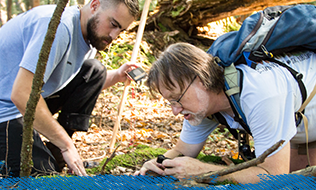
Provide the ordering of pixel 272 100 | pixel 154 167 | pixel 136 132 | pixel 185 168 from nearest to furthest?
pixel 272 100
pixel 185 168
pixel 154 167
pixel 136 132

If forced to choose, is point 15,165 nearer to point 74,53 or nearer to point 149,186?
point 74,53

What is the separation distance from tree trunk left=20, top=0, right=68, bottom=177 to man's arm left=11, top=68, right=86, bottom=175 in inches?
37.7

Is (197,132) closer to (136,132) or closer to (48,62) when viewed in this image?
(48,62)

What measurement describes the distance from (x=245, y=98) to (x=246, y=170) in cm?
54

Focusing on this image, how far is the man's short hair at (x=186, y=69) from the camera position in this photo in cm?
204

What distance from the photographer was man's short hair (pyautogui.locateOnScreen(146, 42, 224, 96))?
2.04 meters

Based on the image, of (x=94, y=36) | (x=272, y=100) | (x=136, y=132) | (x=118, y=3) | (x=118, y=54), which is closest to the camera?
(x=272, y=100)

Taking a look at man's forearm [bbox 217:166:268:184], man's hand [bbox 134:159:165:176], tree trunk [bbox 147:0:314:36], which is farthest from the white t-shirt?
tree trunk [bbox 147:0:314:36]

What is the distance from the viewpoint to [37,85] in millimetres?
1283

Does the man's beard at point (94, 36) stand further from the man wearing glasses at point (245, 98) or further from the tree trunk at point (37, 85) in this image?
the tree trunk at point (37, 85)

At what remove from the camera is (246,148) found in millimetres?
2393

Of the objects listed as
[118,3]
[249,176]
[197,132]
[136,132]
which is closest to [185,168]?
[249,176]

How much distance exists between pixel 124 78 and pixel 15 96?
5.08ft

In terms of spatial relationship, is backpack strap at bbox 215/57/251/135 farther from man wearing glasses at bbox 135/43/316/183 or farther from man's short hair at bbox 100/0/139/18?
man's short hair at bbox 100/0/139/18
